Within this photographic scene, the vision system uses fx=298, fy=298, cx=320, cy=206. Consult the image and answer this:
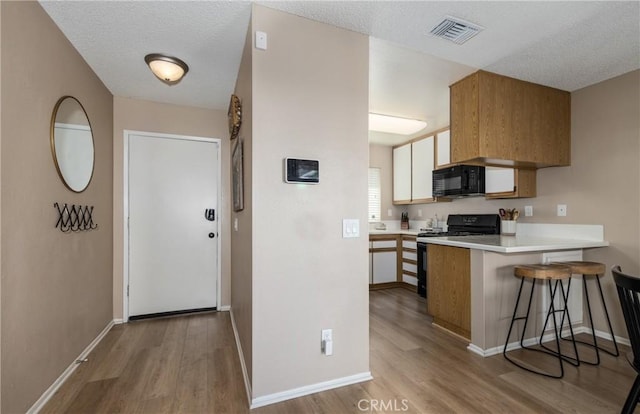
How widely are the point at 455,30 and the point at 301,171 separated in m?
1.44

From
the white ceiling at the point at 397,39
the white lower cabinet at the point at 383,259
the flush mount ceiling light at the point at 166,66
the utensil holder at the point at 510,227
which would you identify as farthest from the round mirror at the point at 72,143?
the utensil holder at the point at 510,227

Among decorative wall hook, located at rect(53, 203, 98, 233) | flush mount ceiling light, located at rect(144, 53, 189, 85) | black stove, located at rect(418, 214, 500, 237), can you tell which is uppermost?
flush mount ceiling light, located at rect(144, 53, 189, 85)

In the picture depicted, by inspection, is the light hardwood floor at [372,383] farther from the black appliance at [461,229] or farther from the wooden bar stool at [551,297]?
the black appliance at [461,229]

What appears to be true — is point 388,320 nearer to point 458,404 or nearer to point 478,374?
point 478,374

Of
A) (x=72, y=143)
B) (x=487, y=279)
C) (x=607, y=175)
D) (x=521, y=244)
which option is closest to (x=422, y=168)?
(x=607, y=175)

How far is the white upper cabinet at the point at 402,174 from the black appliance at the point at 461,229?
0.86 m

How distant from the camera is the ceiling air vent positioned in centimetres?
194

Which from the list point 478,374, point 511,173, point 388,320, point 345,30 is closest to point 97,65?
point 345,30

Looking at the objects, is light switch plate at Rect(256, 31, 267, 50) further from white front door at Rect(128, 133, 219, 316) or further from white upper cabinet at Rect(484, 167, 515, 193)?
white upper cabinet at Rect(484, 167, 515, 193)

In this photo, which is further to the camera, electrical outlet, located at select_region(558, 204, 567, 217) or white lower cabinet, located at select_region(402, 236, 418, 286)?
white lower cabinet, located at select_region(402, 236, 418, 286)

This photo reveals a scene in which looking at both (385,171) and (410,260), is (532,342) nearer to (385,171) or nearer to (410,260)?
(410,260)

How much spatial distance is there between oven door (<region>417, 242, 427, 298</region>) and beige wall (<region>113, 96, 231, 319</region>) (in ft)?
8.14

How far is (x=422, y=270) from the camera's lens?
157 inches

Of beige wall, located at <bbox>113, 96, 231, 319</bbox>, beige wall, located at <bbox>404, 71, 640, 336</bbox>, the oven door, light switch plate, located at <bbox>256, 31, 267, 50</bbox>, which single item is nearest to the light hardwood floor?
beige wall, located at <bbox>113, 96, 231, 319</bbox>
